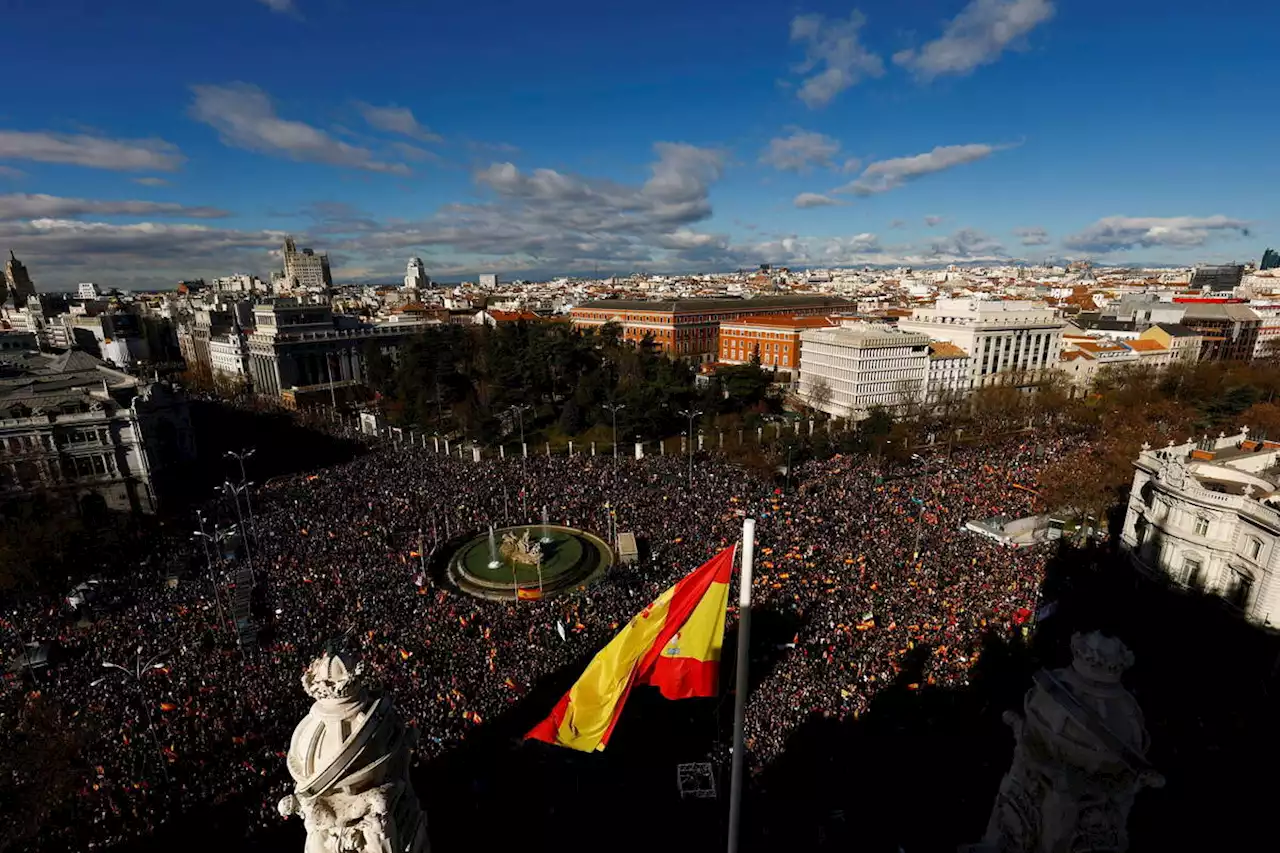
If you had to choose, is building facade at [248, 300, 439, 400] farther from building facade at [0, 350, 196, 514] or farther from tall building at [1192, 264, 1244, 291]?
tall building at [1192, 264, 1244, 291]

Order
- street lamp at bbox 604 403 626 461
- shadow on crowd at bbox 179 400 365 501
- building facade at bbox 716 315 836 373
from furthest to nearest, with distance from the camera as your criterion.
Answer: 1. building facade at bbox 716 315 836 373
2. shadow on crowd at bbox 179 400 365 501
3. street lamp at bbox 604 403 626 461

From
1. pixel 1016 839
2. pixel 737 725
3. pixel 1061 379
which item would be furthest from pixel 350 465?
pixel 1061 379

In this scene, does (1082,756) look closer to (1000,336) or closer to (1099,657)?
(1099,657)

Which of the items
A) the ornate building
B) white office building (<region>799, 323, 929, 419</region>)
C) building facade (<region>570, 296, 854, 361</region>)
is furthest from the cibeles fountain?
building facade (<region>570, 296, 854, 361</region>)

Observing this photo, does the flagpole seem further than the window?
No

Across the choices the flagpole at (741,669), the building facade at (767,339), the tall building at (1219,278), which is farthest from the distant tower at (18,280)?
the tall building at (1219,278)

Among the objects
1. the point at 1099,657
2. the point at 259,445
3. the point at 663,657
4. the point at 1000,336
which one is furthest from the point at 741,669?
the point at 1000,336
